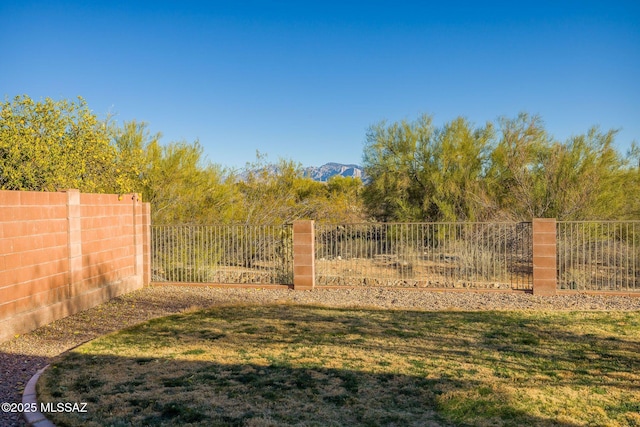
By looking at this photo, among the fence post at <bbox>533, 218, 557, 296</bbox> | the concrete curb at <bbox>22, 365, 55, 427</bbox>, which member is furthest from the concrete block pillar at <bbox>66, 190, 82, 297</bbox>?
the fence post at <bbox>533, 218, 557, 296</bbox>

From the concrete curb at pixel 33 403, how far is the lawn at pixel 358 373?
3.7 inches

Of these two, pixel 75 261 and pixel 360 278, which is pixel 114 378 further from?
pixel 360 278

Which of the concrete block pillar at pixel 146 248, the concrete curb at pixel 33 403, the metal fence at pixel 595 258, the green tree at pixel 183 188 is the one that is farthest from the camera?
the green tree at pixel 183 188

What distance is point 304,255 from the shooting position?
42.8 feet

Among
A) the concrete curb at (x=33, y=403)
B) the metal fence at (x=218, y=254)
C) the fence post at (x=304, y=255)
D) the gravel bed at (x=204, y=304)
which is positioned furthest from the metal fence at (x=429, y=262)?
the concrete curb at (x=33, y=403)

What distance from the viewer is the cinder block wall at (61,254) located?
26.6 ft

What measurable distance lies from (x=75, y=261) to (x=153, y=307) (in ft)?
6.01

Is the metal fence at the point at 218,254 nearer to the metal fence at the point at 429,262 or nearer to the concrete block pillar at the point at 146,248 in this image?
the concrete block pillar at the point at 146,248

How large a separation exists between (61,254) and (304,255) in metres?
5.58

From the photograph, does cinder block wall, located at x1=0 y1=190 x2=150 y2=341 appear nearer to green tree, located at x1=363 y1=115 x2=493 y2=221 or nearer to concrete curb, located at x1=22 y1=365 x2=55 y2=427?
concrete curb, located at x1=22 y1=365 x2=55 y2=427

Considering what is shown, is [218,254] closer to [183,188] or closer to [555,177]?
[183,188]

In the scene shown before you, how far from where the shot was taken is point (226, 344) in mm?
7566

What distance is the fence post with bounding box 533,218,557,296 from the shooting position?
11875mm

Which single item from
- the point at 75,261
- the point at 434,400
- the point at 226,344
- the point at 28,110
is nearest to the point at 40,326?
the point at 75,261
